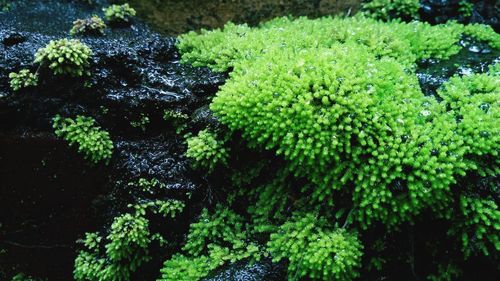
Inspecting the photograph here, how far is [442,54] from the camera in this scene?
4.16 metres

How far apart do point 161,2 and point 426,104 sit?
12.2 feet

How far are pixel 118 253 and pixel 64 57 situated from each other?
1.96 m

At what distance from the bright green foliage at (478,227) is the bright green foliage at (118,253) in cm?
278

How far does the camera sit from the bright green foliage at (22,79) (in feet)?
12.0

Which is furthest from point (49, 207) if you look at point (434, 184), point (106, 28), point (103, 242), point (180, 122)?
point (434, 184)

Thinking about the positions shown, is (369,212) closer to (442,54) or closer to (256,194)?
(256,194)

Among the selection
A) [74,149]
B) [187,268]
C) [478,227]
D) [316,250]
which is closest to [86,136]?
[74,149]

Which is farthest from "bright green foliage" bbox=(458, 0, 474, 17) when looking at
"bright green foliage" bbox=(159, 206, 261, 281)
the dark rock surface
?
"bright green foliage" bbox=(159, 206, 261, 281)

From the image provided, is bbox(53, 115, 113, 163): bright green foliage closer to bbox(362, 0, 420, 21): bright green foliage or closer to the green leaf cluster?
the green leaf cluster

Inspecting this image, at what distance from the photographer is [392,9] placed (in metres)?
5.25

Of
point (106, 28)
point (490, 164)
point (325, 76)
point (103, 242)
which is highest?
point (106, 28)

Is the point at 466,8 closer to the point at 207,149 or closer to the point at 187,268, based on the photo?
the point at 207,149

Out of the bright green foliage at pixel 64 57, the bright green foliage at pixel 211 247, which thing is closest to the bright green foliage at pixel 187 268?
the bright green foliage at pixel 211 247

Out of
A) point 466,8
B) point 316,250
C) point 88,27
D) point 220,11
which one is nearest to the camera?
point 316,250
